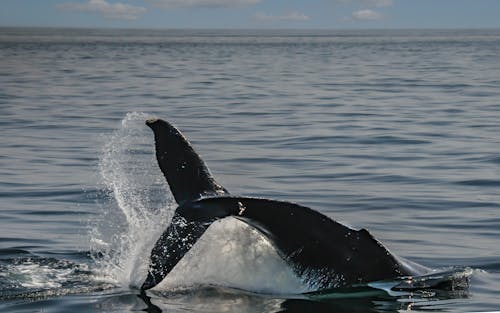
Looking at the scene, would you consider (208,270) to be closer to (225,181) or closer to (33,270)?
(33,270)

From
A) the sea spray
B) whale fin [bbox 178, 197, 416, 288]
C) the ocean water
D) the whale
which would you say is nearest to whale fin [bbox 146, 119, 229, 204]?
the whale

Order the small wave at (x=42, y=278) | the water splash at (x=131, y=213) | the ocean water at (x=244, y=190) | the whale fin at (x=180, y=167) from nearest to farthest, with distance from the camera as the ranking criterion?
1. the whale fin at (x=180, y=167)
2. the ocean water at (x=244, y=190)
3. the small wave at (x=42, y=278)
4. the water splash at (x=131, y=213)

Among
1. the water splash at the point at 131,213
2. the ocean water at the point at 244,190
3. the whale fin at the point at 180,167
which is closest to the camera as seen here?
the whale fin at the point at 180,167

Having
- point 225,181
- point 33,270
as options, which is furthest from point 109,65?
point 33,270

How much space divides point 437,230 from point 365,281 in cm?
398

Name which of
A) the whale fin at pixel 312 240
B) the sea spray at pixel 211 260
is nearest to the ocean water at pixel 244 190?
the sea spray at pixel 211 260

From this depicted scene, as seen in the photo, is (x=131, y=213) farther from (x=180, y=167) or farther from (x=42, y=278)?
(x=180, y=167)

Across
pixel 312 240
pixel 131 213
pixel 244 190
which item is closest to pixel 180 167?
pixel 312 240

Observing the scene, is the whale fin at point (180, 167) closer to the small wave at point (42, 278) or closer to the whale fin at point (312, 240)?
the whale fin at point (312, 240)

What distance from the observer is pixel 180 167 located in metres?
8.27

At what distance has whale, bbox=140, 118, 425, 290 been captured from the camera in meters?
7.50

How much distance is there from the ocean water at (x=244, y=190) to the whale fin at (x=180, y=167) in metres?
0.39

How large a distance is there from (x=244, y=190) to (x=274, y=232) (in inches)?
266

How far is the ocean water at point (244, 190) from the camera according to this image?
27.9 ft
